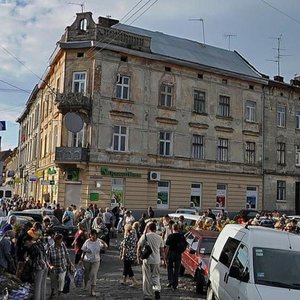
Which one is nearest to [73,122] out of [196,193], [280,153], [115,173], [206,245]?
[115,173]

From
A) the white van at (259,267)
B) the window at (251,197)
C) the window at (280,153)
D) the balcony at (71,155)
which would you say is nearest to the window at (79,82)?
the balcony at (71,155)

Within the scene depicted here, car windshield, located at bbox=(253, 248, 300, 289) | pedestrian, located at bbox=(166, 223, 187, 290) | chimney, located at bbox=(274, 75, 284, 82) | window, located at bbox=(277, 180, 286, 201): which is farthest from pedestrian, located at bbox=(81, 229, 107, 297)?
chimney, located at bbox=(274, 75, 284, 82)

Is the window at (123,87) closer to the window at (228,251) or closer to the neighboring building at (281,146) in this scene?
the neighboring building at (281,146)

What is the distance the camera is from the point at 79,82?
107ft

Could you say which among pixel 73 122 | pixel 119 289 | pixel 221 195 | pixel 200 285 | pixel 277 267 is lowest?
pixel 119 289

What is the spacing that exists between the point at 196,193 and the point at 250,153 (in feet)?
20.7

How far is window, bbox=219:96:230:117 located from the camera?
37875mm

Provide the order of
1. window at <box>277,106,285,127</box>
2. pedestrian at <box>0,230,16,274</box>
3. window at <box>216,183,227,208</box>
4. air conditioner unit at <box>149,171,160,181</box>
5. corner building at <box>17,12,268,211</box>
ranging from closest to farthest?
pedestrian at <box>0,230,16,274</box> < corner building at <box>17,12,268,211</box> < air conditioner unit at <box>149,171,160,181</box> < window at <box>216,183,227,208</box> < window at <box>277,106,285,127</box>

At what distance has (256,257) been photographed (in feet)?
25.8

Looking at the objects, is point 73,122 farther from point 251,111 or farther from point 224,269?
point 251,111

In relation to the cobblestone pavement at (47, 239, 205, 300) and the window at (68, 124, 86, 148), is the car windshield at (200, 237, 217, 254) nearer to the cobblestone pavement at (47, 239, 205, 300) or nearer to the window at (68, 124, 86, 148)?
the cobblestone pavement at (47, 239, 205, 300)

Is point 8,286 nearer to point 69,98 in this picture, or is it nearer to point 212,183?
point 69,98

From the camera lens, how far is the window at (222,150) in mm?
37438

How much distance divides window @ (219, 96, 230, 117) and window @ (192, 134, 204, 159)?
9.69ft
